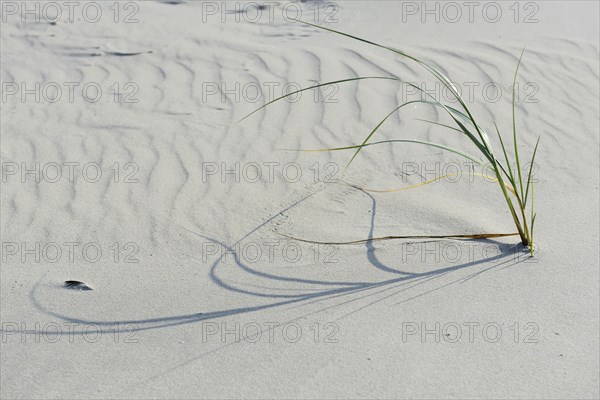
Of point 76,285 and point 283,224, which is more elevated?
point 283,224

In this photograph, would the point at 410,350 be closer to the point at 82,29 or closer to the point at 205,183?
the point at 205,183

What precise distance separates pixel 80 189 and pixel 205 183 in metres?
0.65

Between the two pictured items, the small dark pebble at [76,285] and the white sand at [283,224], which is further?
the small dark pebble at [76,285]

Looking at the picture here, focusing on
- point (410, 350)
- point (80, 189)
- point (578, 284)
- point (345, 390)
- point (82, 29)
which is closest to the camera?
point (345, 390)

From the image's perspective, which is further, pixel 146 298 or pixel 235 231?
pixel 235 231

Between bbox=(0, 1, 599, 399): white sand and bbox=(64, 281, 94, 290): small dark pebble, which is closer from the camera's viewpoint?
bbox=(0, 1, 599, 399): white sand

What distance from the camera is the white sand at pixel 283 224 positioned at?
274cm

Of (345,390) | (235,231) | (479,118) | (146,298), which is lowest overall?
(345,390)

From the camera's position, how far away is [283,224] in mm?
3744

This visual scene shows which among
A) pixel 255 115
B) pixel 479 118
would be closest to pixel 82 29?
pixel 255 115

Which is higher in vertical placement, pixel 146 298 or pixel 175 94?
pixel 175 94

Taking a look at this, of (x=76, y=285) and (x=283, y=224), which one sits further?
(x=283, y=224)

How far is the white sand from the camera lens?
2.74 meters

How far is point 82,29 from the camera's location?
626 cm
